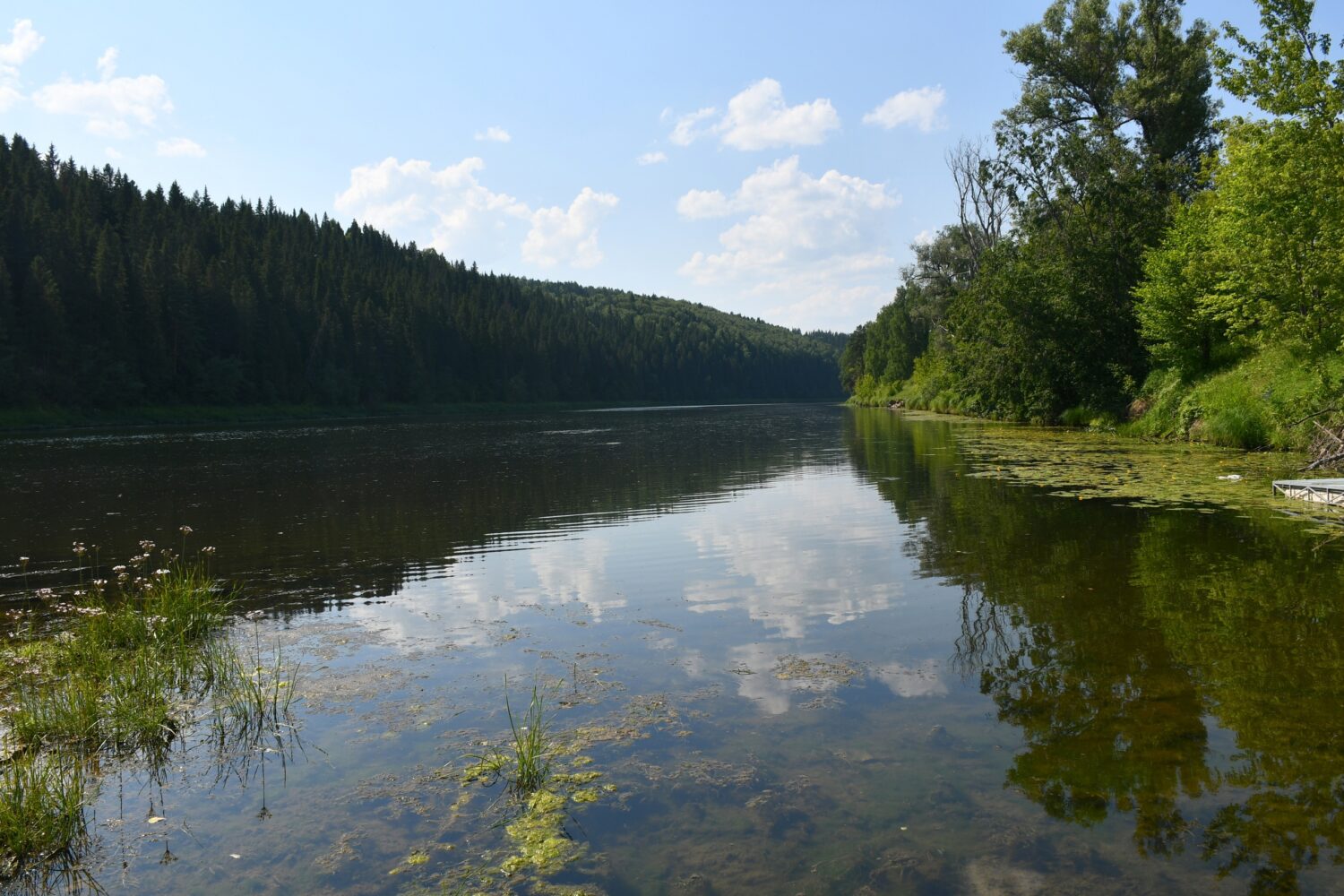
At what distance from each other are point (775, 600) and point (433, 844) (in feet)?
22.7

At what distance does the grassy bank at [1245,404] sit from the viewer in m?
23.4

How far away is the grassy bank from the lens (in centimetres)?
2342

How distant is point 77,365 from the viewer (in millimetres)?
72062

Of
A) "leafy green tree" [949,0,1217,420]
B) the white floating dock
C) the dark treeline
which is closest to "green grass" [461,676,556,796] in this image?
the white floating dock

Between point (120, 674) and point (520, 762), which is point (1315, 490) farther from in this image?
point (120, 674)

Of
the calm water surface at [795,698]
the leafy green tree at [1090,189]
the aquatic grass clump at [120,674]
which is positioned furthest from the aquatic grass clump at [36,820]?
the leafy green tree at [1090,189]

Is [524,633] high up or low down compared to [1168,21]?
down

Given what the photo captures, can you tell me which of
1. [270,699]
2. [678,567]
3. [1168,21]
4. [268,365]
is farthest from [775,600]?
[268,365]

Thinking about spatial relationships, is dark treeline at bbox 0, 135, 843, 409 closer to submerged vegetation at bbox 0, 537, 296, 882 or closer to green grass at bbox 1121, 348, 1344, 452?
submerged vegetation at bbox 0, 537, 296, 882

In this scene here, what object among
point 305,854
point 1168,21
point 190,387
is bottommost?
point 305,854

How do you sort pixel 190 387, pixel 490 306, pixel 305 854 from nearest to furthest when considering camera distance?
pixel 305 854 < pixel 190 387 < pixel 490 306

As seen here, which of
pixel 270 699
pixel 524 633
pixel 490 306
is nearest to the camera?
pixel 270 699

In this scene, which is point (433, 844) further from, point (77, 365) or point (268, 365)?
point (268, 365)

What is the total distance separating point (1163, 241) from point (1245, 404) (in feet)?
39.5
